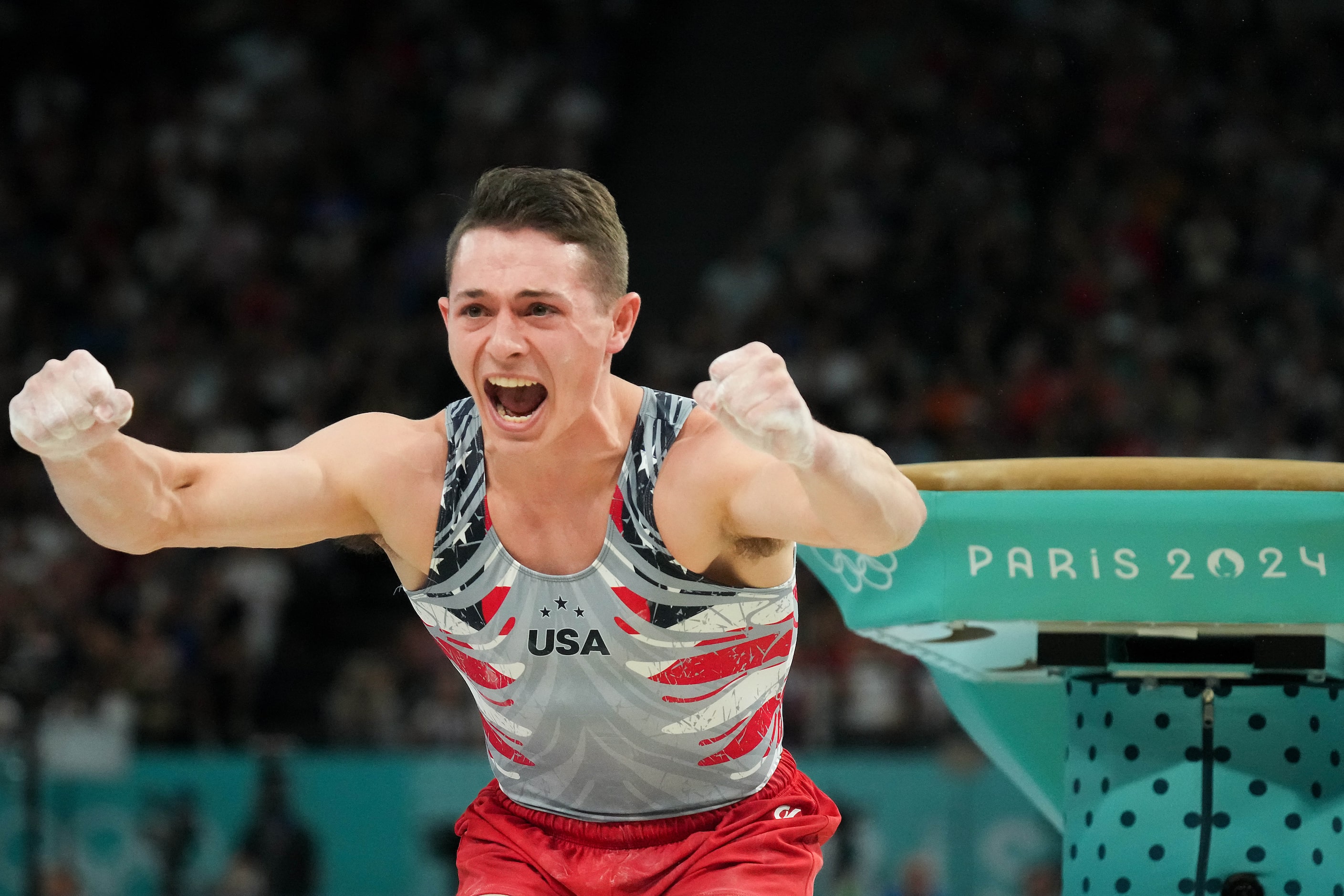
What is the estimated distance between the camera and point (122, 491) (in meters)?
2.59

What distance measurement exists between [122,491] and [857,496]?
4.04ft

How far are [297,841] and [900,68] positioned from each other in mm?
7199

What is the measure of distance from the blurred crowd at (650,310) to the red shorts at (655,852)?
395cm

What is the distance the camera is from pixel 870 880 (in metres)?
6.66

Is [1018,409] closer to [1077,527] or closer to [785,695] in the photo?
[785,695]

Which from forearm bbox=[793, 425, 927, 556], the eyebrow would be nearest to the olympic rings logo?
forearm bbox=[793, 425, 927, 556]

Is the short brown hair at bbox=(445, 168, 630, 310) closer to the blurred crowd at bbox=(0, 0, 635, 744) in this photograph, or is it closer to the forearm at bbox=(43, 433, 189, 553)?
the forearm at bbox=(43, 433, 189, 553)

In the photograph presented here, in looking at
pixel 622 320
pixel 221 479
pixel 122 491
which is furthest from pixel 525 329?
pixel 122 491

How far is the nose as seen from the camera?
8.91 feet

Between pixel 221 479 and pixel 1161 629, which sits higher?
pixel 221 479

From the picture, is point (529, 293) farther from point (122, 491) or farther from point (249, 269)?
point (249, 269)

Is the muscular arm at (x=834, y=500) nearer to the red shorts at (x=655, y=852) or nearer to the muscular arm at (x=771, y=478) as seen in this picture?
the muscular arm at (x=771, y=478)

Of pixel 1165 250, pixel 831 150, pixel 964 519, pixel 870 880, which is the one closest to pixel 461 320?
pixel 964 519

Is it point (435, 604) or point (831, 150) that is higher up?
point (831, 150)
